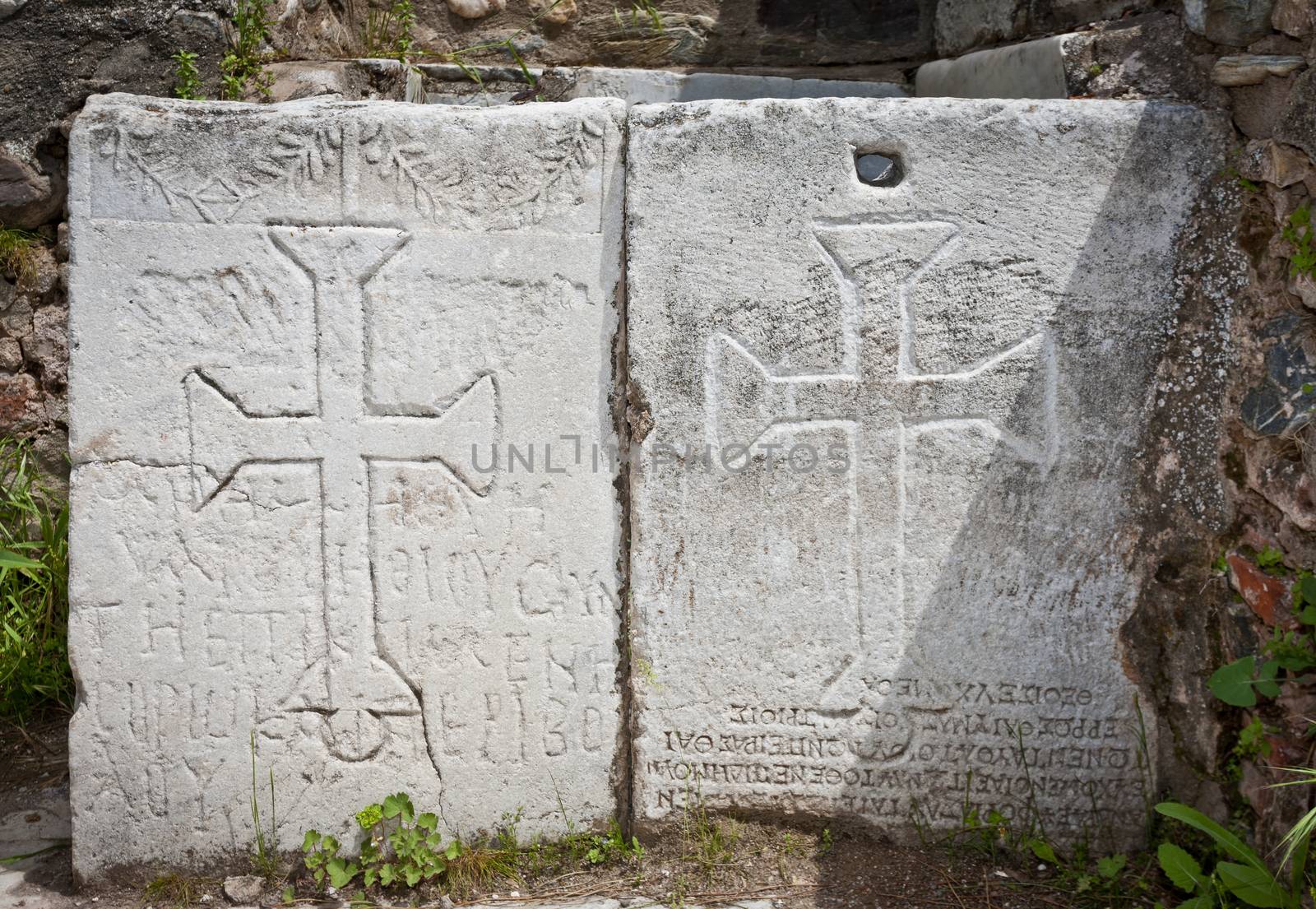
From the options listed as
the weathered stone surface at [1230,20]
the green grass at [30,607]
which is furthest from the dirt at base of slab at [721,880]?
the weathered stone surface at [1230,20]

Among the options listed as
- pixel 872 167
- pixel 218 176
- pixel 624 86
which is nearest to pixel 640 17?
pixel 624 86

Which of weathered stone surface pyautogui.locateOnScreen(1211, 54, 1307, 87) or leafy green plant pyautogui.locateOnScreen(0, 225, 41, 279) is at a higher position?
weathered stone surface pyautogui.locateOnScreen(1211, 54, 1307, 87)

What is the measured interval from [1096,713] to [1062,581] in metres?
0.30

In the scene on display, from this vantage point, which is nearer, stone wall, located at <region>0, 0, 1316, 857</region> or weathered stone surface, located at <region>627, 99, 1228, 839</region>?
stone wall, located at <region>0, 0, 1316, 857</region>

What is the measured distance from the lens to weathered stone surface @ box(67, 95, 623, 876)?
2299 mm

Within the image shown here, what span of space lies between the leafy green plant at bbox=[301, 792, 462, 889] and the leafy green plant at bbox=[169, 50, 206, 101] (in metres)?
1.98

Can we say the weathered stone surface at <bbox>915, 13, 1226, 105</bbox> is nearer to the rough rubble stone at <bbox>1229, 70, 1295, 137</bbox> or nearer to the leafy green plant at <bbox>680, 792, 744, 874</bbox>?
the rough rubble stone at <bbox>1229, 70, 1295, 137</bbox>

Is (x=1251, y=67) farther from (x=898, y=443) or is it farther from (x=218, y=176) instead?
(x=218, y=176)

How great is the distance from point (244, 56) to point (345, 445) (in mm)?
1381

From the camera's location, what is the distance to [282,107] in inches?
91.2

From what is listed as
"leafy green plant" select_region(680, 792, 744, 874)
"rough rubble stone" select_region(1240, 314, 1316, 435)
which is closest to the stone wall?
"rough rubble stone" select_region(1240, 314, 1316, 435)

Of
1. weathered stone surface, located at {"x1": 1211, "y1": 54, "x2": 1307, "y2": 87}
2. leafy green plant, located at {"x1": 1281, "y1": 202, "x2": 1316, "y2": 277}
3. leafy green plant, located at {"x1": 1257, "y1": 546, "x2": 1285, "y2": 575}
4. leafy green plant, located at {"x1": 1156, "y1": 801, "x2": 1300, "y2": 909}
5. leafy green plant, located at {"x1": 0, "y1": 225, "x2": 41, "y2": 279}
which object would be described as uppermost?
weathered stone surface, located at {"x1": 1211, "y1": 54, "x2": 1307, "y2": 87}

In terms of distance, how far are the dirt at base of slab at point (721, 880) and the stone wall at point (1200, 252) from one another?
16.9 inches

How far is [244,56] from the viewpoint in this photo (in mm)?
3004
